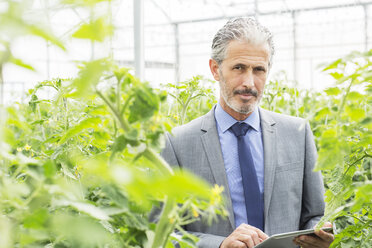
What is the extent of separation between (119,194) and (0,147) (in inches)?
7.0

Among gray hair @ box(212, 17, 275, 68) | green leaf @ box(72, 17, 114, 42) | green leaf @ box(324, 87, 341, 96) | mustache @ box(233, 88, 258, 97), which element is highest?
gray hair @ box(212, 17, 275, 68)

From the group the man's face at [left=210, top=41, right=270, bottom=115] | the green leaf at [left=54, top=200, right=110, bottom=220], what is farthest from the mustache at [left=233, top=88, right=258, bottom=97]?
the green leaf at [left=54, top=200, right=110, bottom=220]

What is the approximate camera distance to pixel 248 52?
1.72 metres

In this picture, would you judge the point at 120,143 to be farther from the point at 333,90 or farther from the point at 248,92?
the point at 248,92

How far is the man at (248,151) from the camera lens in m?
1.68

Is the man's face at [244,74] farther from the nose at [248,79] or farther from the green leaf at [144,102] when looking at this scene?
the green leaf at [144,102]

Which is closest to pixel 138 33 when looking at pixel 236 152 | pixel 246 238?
pixel 236 152

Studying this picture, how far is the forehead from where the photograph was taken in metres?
1.71

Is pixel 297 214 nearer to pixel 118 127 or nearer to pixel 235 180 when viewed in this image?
pixel 235 180

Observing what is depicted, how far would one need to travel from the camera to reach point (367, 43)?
331 inches

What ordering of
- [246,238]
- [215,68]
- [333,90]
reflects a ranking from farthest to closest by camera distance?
[215,68]
[246,238]
[333,90]

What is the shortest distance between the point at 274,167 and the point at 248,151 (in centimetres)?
12

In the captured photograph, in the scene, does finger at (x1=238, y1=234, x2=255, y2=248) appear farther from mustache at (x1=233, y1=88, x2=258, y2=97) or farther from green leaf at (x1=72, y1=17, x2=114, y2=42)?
green leaf at (x1=72, y1=17, x2=114, y2=42)

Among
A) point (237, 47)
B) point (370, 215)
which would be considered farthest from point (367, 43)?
point (370, 215)
